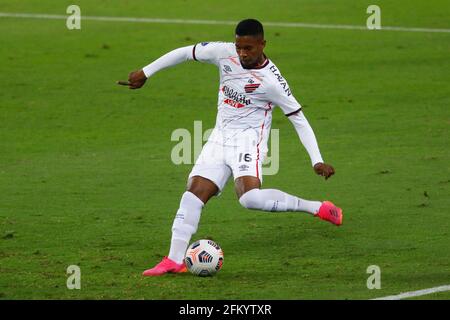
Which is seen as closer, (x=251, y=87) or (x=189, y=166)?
(x=251, y=87)

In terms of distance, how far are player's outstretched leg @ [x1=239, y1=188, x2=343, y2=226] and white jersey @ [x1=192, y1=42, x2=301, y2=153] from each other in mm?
639

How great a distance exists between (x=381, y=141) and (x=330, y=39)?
9.15m

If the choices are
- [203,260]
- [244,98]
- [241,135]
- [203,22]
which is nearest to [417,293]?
[203,260]

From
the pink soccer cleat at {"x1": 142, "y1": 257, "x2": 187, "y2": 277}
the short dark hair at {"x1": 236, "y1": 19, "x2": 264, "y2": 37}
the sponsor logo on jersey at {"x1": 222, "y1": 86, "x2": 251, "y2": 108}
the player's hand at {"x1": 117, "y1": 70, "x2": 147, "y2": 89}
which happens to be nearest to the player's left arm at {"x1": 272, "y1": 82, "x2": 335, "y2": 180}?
the sponsor logo on jersey at {"x1": 222, "y1": 86, "x2": 251, "y2": 108}

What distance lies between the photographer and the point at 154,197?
15727 mm

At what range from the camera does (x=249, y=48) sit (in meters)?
11.7

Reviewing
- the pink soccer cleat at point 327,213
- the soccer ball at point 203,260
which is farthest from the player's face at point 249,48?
the soccer ball at point 203,260

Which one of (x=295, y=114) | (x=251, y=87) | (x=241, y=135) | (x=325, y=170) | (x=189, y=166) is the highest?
(x=189, y=166)

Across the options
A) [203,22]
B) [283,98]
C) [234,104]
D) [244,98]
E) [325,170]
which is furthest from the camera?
[203,22]

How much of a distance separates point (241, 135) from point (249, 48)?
0.96 m

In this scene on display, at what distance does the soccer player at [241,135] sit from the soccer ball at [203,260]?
6.2 inches

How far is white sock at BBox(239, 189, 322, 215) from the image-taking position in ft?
38.2

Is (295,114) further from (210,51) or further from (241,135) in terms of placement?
(210,51)
